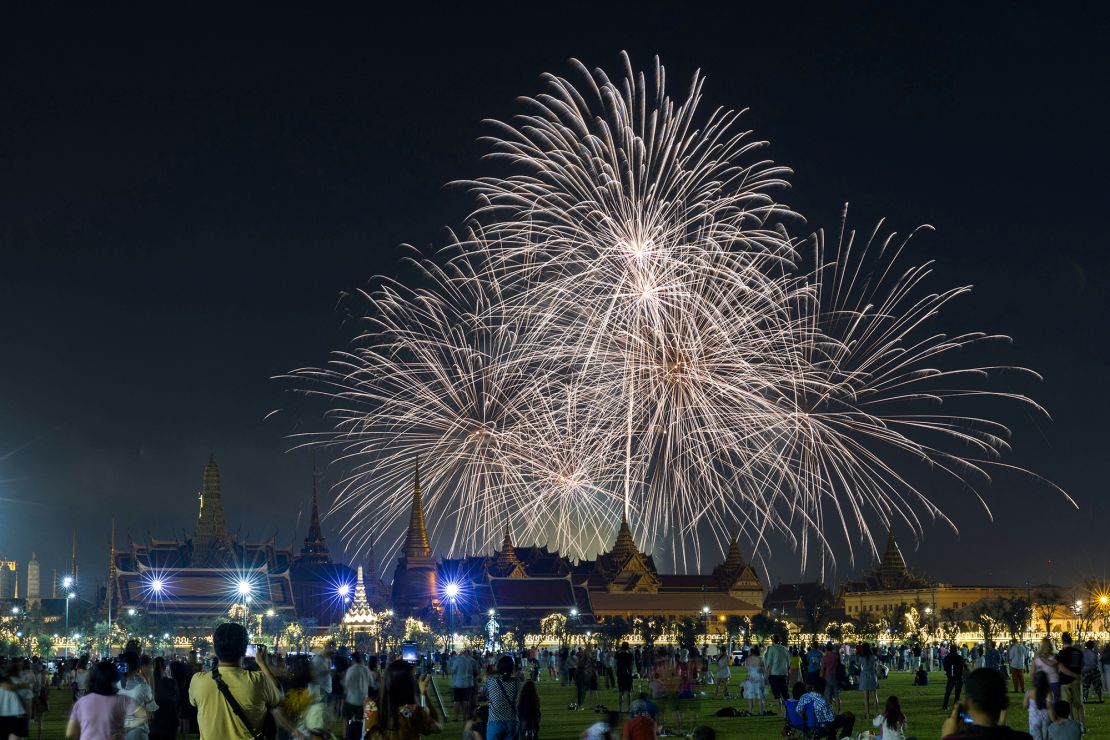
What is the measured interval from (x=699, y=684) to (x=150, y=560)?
11373 cm

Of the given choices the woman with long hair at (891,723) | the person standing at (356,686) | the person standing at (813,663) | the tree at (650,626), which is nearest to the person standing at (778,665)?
the person standing at (813,663)

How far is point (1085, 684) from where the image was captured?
89.4 feet

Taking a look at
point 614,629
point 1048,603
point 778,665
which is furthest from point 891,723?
point 1048,603

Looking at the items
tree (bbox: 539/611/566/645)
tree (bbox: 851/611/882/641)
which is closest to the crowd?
tree (bbox: 539/611/566/645)

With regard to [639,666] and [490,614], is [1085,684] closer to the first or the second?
[639,666]

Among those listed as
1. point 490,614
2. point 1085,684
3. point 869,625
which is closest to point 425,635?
point 490,614

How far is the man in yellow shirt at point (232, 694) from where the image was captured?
7941 mm

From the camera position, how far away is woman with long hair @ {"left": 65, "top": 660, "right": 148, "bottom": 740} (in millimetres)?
9047

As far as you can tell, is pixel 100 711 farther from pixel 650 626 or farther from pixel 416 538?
pixel 416 538

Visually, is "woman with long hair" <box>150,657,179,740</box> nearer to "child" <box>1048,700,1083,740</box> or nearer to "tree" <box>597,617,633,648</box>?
"child" <box>1048,700,1083,740</box>

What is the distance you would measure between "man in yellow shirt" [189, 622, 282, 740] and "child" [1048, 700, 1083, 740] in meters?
7.54

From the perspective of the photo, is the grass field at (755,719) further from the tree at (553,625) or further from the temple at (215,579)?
the temple at (215,579)

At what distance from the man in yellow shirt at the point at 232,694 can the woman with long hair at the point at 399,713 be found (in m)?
0.64

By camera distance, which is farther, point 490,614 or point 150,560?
point 150,560
